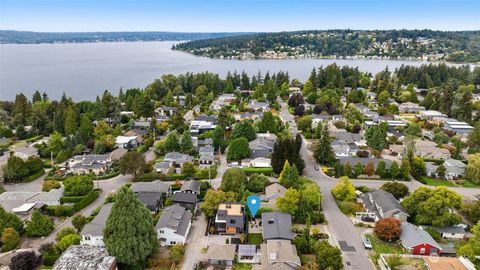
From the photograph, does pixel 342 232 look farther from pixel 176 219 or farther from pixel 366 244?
pixel 176 219

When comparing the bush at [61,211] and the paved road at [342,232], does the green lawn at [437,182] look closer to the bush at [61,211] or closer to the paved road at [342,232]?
the paved road at [342,232]

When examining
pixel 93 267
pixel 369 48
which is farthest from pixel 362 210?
pixel 369 48

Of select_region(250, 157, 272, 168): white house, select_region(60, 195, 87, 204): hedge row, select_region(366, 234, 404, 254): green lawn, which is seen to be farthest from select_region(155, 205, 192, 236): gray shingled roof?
select_region(366, 234, 404, 254): green lawn

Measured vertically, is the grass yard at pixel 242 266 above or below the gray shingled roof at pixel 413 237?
below

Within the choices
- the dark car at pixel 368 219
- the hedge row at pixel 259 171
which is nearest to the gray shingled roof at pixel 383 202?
the dark car at pixel 368 219

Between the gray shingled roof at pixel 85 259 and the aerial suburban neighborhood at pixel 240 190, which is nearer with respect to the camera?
the gray shingled roof at pixel 85 259

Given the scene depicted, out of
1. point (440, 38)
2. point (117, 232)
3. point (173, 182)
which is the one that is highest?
point (440, 38)

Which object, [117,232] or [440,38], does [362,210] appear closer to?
[117,232]
